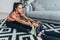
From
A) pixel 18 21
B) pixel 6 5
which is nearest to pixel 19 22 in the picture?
pixel 18 21

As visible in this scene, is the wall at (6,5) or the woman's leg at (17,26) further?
the wall at (6,5)

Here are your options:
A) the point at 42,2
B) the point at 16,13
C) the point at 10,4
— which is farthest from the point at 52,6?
the point at 10,4

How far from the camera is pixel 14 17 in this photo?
2328 mm

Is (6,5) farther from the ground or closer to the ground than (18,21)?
farther from the ground

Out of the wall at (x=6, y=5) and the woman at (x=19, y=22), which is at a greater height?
the wall at (x=6, y=5)

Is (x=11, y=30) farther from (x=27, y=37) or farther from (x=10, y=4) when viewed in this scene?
(x=10, y=4)

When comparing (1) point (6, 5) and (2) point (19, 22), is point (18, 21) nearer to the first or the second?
(2) point (19, 22)

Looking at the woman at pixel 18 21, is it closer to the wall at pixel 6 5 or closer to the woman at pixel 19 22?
the woman at pixel 19 22

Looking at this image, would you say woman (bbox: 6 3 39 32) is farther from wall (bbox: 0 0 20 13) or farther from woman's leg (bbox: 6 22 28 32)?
wall (bbox: 0 0 20 13)

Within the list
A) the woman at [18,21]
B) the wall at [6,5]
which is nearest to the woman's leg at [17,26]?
the woman at [18,21]

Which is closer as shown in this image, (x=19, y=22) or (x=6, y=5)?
(x=19, y=22)

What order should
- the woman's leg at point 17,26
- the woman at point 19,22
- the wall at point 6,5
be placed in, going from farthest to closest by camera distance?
1. the wall at point 6,5
2. the woman's leg at point 17,26
3. the woman at point 19,22

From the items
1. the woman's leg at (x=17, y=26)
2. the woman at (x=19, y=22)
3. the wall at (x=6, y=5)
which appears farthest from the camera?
the wall at (x=6, y=5)

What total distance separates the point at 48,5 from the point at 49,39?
6.96 ft
